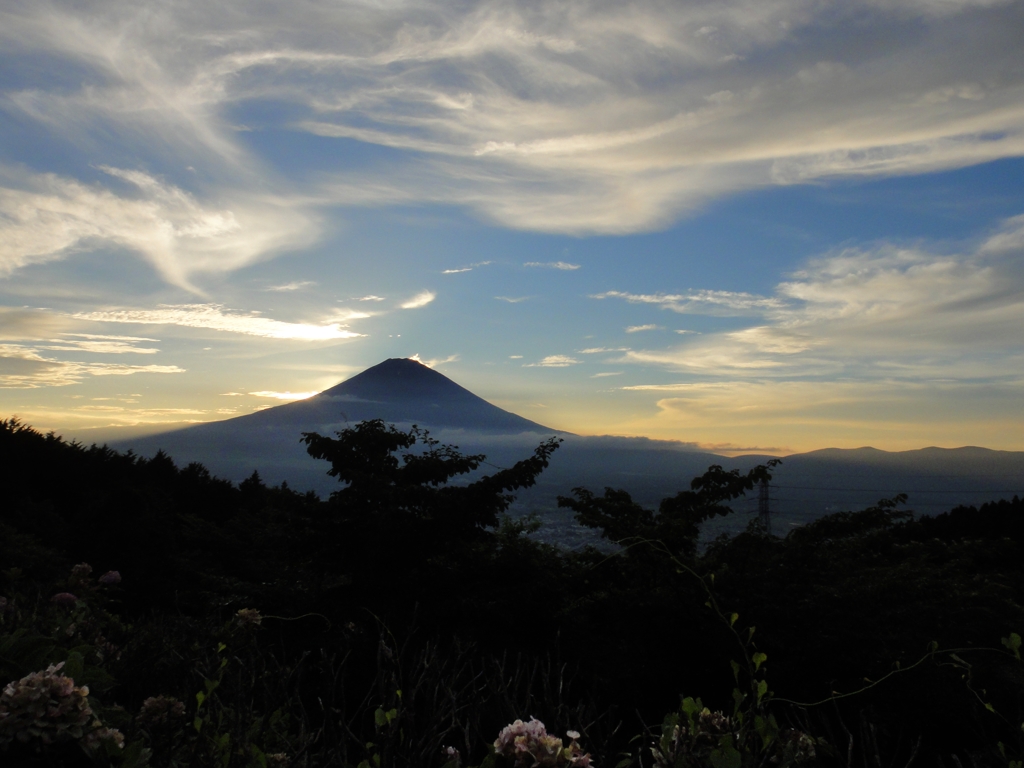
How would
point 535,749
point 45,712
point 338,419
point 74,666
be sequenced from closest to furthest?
point 535,749 → point 45,712 → point 74,666 → point 338,419

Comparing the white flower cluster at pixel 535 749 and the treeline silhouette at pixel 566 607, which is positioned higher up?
the white flower cluster at pixel 535 749

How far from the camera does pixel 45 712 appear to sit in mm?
2602

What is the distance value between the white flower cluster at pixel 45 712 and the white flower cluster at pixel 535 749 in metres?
1.49

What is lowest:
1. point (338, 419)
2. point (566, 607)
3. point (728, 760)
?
point (566, 607)

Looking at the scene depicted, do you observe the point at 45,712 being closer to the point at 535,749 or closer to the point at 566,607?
the point at 535,749

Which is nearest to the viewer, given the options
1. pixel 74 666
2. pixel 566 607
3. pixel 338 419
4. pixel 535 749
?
pixel 535 749

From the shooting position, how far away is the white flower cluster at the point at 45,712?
8.39 ft

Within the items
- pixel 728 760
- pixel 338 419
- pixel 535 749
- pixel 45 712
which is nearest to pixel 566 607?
pixel 728 760

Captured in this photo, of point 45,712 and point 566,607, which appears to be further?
point 566,607

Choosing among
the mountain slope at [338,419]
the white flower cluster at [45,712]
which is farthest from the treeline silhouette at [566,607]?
the mountain slope at [338,419]

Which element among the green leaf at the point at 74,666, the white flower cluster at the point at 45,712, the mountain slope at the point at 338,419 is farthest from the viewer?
the mountain slope at the point at 338,419

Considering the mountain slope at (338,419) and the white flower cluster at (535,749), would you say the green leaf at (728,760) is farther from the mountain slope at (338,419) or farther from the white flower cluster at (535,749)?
the mountain slope at (338,419)

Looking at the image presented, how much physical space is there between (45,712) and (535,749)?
1712 mm

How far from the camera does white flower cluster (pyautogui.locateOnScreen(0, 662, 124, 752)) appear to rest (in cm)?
256
